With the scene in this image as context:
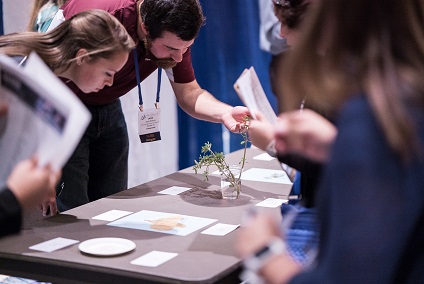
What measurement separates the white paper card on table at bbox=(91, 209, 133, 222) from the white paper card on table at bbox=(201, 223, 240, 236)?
1.14 ft

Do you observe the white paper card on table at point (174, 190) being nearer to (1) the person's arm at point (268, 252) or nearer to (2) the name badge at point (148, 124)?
(2) the name badge at point (148, 124)

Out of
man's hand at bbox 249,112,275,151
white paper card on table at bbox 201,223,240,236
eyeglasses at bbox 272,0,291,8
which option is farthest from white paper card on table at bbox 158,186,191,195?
eyeglasses at bbox 272,0,291,8

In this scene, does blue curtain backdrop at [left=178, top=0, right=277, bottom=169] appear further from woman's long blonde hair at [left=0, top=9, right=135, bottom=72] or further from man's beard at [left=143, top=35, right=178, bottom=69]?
woman's long blonde hair at [left=0, top=9, right=135, bottom=72]

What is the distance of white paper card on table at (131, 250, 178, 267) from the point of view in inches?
71.9

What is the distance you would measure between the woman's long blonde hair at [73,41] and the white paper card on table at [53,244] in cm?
54

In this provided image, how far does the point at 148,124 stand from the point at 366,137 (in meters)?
2.13

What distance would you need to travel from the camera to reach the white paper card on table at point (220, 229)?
6.93 feet

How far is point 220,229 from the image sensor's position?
84.8 inches

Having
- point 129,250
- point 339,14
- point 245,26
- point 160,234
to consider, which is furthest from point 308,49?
point 245,26

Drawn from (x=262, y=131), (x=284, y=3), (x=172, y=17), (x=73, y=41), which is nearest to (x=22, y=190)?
(x=262, y=131)

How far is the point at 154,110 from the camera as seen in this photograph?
302 cm

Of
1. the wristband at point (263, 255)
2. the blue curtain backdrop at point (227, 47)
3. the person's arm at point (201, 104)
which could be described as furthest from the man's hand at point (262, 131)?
the blue curtain backdrop at point (227, 47)

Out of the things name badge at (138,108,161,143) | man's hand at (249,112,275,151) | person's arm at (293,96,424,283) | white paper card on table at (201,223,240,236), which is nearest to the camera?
person's arm at (293,96,424,283)

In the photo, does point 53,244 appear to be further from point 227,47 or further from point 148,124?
point 227,47
